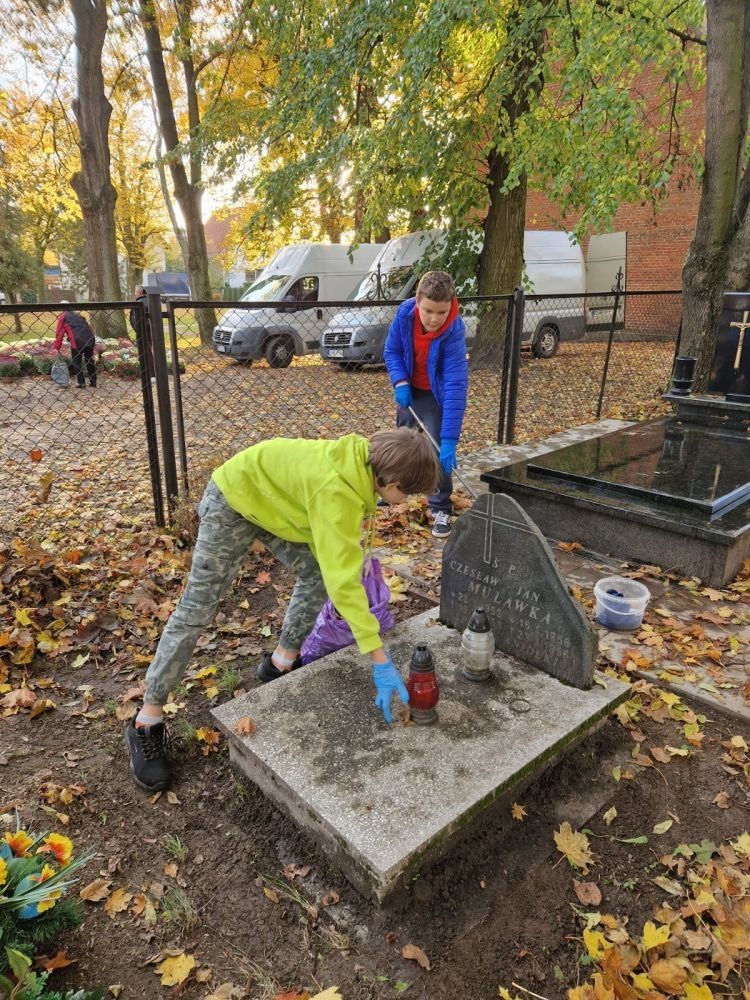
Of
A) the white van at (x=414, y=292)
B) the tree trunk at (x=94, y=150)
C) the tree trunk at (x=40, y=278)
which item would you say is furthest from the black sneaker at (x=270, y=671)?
the tree trunk at (x=40, y=278)

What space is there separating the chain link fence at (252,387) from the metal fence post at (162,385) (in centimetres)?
1

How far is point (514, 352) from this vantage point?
261 inches

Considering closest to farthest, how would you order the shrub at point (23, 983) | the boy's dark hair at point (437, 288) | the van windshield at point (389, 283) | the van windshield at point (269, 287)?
the shrub at point (23, 983) < the boy's dark hair at point (437, 288) < the van windshield at point (389, 283) < the van windshield at point (269, 287)

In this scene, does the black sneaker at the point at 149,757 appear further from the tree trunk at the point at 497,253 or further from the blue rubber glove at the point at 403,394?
the tree trunk at the point at 497,253

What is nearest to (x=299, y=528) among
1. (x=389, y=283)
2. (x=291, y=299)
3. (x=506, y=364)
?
(x=506, y=364)

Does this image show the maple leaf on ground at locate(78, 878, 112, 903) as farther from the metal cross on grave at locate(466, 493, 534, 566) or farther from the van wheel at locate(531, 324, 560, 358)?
the van wheel at locate(531, 324, 560, 358)

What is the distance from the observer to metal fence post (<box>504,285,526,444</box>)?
21.1 ft

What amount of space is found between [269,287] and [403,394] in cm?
1010

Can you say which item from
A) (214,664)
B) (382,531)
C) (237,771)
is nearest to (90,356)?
(382,531)

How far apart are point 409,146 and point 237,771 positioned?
8.58 meters

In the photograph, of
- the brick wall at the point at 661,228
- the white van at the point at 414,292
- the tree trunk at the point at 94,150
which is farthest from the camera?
the brick wall at the point at 661,228

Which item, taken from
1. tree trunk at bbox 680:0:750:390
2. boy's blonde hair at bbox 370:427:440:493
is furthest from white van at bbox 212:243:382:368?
boy's blonde hair at bbox 370:427:440:493

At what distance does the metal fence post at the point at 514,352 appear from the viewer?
6426mm

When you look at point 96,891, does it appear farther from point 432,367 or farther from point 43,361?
point 43,361
